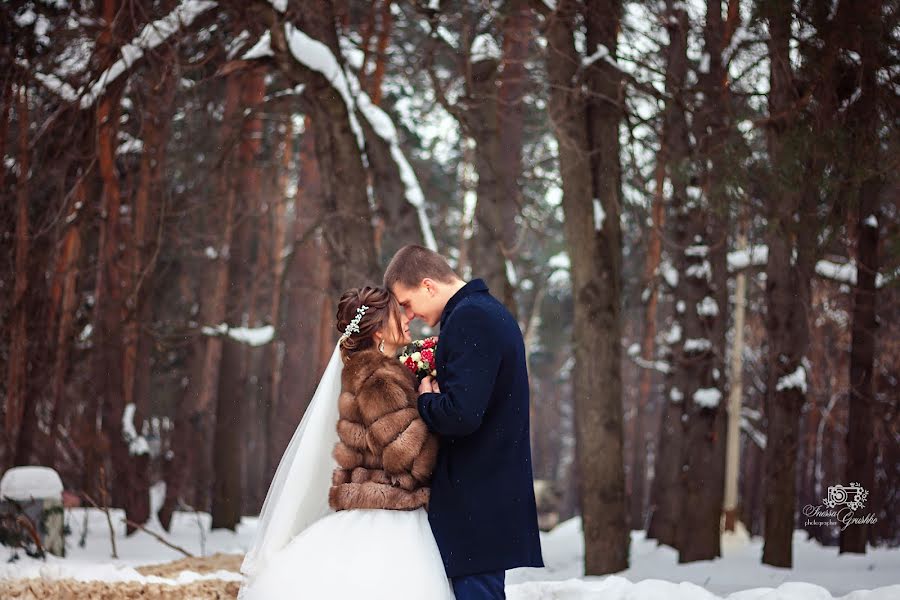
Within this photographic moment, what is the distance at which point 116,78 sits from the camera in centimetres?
828

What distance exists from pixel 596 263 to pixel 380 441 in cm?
482

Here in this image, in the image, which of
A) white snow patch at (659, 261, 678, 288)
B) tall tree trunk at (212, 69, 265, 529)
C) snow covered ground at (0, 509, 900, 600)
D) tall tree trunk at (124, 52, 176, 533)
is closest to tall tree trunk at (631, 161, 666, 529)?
white snow patch at (659, 261, 678, 288)

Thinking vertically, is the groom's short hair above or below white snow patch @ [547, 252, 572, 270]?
below

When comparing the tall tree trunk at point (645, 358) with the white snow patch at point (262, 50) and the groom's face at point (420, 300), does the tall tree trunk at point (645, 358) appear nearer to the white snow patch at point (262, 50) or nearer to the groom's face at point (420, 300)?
the white snow patch at point (262, 50)

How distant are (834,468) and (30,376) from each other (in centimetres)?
1707

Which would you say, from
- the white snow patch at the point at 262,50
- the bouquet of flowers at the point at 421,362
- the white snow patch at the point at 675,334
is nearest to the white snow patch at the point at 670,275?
the white snow patch at the point at 675,334

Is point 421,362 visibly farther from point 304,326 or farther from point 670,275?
point 304,326

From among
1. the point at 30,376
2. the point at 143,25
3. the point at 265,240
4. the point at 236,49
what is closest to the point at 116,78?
the point at 143,25

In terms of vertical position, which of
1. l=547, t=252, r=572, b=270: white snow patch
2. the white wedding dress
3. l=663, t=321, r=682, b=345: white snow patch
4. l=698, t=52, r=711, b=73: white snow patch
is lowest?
the white wedding dress

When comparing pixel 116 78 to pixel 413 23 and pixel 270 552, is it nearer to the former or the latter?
pixel 270 552

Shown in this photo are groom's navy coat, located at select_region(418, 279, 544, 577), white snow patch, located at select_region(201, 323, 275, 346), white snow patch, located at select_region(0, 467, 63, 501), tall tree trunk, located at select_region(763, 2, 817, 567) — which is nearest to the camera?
groom's navy coat, located at select_region(418, 279, 544, 577)

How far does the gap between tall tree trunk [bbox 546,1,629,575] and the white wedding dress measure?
4498 millimetres

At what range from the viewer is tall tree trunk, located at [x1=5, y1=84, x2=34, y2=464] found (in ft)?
26.8

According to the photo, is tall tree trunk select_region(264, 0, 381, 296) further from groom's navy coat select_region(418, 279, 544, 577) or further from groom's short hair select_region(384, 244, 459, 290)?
groom's navy coat select_region(418, 279, 544, 577)
